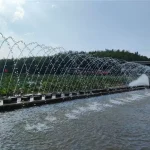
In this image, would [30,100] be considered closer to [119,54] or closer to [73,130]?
[73,130]

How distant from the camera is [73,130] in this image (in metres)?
11.5

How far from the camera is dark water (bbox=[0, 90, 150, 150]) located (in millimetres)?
9477

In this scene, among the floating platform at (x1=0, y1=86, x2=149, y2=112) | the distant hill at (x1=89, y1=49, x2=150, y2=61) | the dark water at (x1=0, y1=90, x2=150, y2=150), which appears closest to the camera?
the dark water at (x1=0, y1=90, x2=150, y2=150)

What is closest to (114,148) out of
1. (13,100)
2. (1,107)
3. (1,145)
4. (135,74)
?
(1,145)

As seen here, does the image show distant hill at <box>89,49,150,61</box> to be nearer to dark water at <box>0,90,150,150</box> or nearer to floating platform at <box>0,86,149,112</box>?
floating platform at <box>0,86,149,112</box>

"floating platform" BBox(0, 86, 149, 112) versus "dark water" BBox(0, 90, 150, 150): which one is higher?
"floating platform" BBox(0, 86, 149, 112)

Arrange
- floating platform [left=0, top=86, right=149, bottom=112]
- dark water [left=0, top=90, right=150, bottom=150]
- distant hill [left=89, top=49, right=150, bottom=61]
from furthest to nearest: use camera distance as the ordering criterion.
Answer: distant hill [left=89, top=49, right=150, bottom=61] → floating platform [left=0, top=86, right=149, bottom=112] → dark water [left=0, top=90, right=150, bottom=150]

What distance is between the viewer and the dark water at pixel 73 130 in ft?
31.1

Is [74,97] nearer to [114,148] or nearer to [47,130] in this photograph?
[47,130]

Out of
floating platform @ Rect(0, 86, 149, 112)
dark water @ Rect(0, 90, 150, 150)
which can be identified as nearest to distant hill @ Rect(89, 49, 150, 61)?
floating platform @ Rect(0, 86, 149, 112)

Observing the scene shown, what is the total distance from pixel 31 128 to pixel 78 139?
239 cm

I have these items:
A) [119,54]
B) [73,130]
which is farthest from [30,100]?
[119,54]

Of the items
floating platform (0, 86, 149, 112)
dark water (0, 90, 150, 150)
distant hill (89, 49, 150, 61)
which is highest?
distant hill (89, 49, 150, 61)

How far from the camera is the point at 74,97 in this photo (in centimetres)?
2294
